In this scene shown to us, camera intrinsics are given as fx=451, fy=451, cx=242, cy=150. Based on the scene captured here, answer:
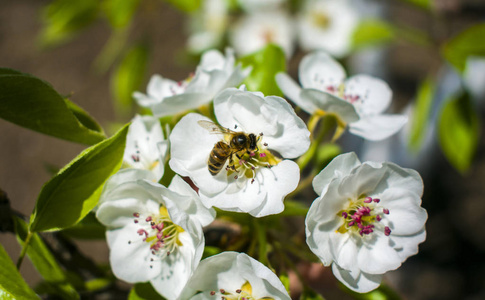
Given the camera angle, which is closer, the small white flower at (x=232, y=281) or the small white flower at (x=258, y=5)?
the small white flower at (x=232, y=281)

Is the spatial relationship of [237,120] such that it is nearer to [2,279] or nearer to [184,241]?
[184,241]

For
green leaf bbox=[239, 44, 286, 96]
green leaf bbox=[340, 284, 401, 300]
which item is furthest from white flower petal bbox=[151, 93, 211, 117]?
→ green leaf bbox=[340, 284, 401, 300]

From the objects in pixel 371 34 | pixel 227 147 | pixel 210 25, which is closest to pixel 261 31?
pixel 210 25

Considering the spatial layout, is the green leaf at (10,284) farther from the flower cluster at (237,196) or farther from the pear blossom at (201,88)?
the pear blossom at (201,88)

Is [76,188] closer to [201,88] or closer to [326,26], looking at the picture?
[201,88]

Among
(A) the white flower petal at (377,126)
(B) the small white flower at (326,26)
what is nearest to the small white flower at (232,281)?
(A) the white flower petal at (377,126)

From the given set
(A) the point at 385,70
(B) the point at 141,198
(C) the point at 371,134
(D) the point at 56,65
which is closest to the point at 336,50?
(A) the point at 385,70
